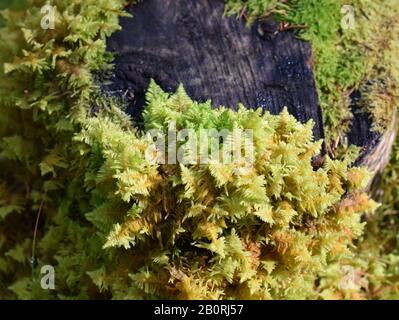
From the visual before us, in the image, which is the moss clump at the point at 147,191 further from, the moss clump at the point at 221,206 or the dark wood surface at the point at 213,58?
Answer: the dark wood surface at the point at 213,58

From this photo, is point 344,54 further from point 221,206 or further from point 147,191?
point 147,191

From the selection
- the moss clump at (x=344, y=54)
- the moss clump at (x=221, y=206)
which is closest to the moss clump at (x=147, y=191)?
the moss clump at (x=221, y=206)

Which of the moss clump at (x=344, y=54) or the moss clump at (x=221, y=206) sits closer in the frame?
the moss clump at (x=221, y=206)

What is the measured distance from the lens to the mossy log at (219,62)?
9.50 feet

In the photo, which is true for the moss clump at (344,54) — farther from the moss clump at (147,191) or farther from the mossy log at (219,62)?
the moss clump at (147,191)

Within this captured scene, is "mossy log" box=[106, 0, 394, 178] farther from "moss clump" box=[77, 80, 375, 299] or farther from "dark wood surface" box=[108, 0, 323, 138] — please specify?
"moss clump" box=[77, 80, 375, 299]

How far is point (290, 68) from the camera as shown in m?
2.91

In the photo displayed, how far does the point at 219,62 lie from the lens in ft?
9.66

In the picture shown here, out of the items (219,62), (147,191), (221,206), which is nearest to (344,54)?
(219,62)

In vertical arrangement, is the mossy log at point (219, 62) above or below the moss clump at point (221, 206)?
above

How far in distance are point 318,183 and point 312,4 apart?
1.03 m

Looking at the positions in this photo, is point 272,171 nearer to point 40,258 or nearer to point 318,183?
point 318,183

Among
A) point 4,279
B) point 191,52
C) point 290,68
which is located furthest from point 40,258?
point 290,68

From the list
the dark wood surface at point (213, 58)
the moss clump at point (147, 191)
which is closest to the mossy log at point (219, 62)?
the dark wood surface at point (213, 58)
